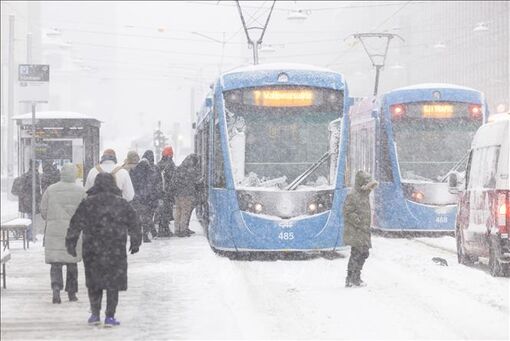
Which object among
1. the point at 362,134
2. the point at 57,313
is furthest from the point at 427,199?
the point at 57,313

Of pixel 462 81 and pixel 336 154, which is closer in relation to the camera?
pixel 336 154

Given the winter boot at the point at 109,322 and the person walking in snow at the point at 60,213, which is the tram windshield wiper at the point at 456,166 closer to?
the person walking in snow at the point at 60,213

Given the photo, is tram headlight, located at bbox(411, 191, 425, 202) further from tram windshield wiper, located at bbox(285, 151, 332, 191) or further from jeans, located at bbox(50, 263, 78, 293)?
jeans, located at bbox(50, 263, 78, 293)

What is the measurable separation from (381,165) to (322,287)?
873cm

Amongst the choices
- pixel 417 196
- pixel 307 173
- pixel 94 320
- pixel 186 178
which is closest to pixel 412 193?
pixel 417 196

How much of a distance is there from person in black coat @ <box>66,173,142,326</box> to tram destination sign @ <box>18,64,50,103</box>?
9.38 meters

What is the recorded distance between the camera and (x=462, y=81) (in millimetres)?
84000

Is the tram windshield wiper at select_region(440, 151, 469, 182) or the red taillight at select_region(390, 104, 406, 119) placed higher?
the red taillight at select_region(390, 104, 406, 119)

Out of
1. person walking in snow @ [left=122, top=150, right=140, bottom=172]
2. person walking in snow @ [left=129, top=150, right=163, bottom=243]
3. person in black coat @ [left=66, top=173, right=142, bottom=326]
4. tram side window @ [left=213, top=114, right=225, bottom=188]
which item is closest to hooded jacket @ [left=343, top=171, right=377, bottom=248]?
person in black coat @ [left=66, top=173, right=142, bottom=326]

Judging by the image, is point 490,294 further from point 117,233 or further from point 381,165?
point 381,165

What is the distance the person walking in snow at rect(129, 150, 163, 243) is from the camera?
18.5 m

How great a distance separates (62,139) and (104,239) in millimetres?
11871

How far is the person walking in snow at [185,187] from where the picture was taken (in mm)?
20188

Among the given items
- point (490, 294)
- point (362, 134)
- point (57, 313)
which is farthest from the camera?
point (362, 134)
